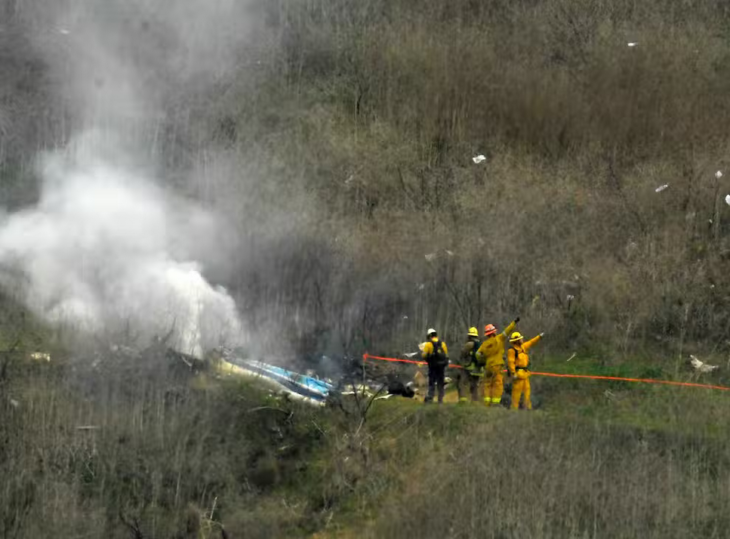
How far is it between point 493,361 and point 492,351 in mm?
162

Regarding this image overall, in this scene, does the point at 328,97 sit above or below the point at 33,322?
above

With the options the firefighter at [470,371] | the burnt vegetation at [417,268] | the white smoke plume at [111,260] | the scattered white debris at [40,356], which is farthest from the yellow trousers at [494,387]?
the scattered white debris at [40,356]

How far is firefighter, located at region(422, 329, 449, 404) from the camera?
17000mm

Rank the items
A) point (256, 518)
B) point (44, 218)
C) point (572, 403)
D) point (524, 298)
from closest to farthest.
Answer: point (256, 518), point (572, 403), point (524, 298), point (44, 218)

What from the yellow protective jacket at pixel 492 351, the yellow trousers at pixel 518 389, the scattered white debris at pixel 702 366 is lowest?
the yellow trousers at pixel 518 389

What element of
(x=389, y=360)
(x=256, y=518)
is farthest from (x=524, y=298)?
(x=256, y=518)

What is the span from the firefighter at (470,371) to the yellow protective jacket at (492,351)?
0.12 metres

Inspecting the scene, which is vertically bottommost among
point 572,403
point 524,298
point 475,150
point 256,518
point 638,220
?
point 256,518

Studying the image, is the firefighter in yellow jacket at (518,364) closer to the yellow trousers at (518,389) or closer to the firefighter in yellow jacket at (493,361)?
the yellow trousers at (518,389)

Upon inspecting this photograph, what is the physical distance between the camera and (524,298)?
2056cm

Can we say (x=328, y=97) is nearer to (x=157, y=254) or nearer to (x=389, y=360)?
(x=157, y=254)

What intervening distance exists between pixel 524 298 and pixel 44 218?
9.03 meters

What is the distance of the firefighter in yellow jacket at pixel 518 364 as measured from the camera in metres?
16.8

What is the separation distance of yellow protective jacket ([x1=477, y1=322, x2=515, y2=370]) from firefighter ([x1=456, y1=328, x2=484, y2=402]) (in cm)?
12
